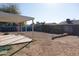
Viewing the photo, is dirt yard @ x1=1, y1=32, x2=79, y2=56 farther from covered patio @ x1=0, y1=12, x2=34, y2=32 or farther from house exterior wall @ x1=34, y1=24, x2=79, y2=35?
house exterior wall @ x1=34, y1=24, x2=79, y2=35

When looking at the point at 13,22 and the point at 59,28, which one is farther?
the point at 59,28

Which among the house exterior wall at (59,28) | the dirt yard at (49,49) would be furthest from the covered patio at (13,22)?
the house exterior wall at (59,28)

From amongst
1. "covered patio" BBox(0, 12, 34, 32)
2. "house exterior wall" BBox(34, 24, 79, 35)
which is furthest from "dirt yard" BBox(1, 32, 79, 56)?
"house exterior wall" BBox(34, 24, 79, 35)

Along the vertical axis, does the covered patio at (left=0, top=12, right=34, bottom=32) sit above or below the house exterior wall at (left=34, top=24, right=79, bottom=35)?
above

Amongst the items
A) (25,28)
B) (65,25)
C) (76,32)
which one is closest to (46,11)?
(25,28)

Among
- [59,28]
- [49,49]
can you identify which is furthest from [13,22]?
[59,28]

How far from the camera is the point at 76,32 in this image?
11094 millimetres

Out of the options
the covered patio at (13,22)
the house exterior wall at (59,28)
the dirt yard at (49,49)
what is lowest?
the dirt yard at (49,49)

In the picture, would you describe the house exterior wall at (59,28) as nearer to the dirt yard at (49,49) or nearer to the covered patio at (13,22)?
the covered patio at (13,22)

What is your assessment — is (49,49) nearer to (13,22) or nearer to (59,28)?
(13,22)

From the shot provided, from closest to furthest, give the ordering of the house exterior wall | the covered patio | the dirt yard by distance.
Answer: the dirt yard
the covered patio
the house exterior wall

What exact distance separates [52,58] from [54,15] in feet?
9.93

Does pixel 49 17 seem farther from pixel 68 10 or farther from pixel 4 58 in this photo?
pixel 4 58

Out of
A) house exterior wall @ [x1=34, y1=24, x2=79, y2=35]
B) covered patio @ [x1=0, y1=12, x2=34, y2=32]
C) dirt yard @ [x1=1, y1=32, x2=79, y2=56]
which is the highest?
covered patio @ [x1=0, y1=12, x2=34, y2=32]
